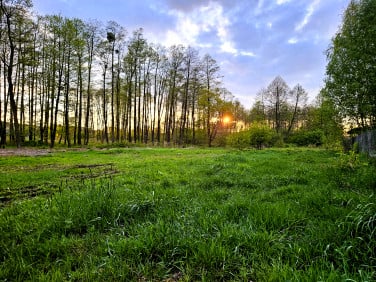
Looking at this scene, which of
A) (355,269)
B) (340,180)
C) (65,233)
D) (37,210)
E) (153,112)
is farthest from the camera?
(153,112)

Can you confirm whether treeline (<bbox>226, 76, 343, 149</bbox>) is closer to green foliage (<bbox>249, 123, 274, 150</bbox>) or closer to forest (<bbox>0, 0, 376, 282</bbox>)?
green foliage (<bbox>249, 123, 274, 150</bbox>)

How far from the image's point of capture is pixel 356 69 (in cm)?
1086

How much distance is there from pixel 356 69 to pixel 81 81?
3150cm

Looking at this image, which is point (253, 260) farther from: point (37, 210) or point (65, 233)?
point (37, 210)

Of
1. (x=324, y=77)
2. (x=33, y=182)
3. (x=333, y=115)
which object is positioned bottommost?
(x=33, y=182)

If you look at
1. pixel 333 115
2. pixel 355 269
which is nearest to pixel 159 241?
pixel 355 269

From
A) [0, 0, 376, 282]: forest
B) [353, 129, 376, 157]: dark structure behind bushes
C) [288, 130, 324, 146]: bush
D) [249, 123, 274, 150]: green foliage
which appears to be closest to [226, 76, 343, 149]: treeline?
[288, 130, 324, 146]: bush

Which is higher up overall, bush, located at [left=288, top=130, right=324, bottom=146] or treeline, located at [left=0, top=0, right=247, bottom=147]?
treeline, located at [left=0, top=0, right=247, bottom=147]

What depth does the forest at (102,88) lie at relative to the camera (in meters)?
23.2

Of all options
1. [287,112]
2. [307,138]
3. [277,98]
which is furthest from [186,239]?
[287,112]

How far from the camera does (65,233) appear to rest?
128 inches

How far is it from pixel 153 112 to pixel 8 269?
135 ft

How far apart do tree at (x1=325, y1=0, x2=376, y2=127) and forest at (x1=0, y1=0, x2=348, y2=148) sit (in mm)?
1469

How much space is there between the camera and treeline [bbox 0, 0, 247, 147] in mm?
23141
